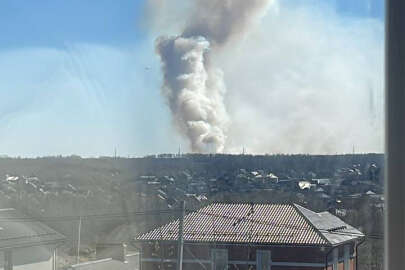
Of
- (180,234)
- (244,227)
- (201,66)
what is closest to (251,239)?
(244,227)

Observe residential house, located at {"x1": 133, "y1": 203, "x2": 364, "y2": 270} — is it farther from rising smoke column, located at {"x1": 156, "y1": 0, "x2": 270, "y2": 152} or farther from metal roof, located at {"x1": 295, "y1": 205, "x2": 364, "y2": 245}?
rising smoke column, located at {"x1": 156, "y1": 0, "x2": 270, "y2": 152}

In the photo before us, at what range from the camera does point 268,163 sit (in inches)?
48.5

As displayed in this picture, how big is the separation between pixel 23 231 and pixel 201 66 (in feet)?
1.47

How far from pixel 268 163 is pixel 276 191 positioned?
0.06 meters

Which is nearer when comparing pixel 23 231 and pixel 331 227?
pixel 23 231

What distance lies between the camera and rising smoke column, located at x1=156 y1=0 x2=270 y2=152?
3.80 feet

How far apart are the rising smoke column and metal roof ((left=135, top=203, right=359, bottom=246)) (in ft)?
0.46

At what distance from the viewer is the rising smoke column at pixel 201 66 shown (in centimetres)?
116

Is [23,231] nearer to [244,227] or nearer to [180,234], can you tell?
[180,234]

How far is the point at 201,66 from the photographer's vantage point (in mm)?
1171

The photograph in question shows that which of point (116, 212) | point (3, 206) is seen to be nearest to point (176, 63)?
point (116, 212)

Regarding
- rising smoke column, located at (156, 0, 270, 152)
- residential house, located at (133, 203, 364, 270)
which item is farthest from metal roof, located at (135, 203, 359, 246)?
rising smoke column, located at (156, 0, 270, 152)

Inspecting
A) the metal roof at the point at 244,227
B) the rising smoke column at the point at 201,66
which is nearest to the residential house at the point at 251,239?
the metal roof at the point at 244,227

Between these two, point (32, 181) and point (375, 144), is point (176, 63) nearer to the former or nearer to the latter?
point (32, 181)
